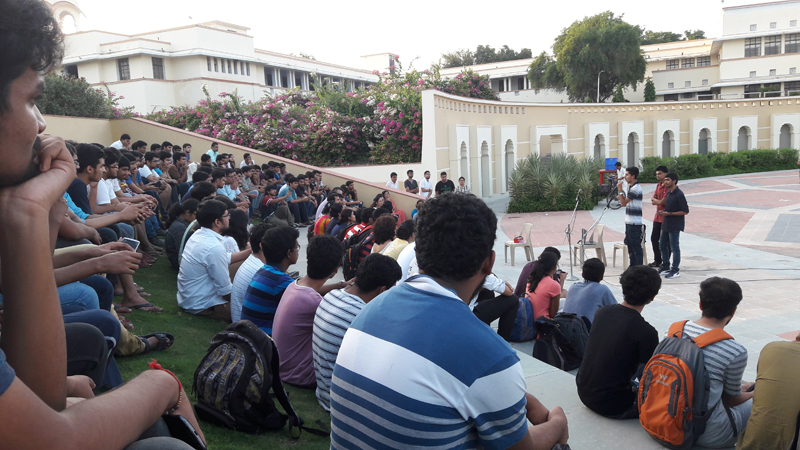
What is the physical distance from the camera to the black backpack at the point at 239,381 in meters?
3.43

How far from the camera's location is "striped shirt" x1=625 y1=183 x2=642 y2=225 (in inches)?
404

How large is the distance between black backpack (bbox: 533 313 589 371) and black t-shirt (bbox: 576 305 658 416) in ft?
4.16

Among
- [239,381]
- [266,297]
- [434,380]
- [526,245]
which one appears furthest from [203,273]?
[526,245]

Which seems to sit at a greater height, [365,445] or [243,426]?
[365,445]

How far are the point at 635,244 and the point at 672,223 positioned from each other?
77 cm

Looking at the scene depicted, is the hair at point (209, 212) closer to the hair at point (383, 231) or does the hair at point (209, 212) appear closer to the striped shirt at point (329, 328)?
the hair at point (383, 231)

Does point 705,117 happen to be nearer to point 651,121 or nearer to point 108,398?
point 651,121

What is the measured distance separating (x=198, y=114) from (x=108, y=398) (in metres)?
23.6

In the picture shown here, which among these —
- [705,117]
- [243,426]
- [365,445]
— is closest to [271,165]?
[243,426]

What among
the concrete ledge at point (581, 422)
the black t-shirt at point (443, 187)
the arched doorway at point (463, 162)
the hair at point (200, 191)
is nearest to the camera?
the concrete ledge at point (581, 422)

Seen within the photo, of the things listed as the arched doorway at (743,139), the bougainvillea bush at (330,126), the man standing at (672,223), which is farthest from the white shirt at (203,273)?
the arched doorway at (743,139)

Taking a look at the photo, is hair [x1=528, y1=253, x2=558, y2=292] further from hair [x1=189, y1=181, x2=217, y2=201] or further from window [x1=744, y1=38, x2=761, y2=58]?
window [x1=744, y1=38, x2=761, y2=58]

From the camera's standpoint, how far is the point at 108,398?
4.60ft

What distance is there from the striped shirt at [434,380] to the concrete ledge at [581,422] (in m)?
2.07
